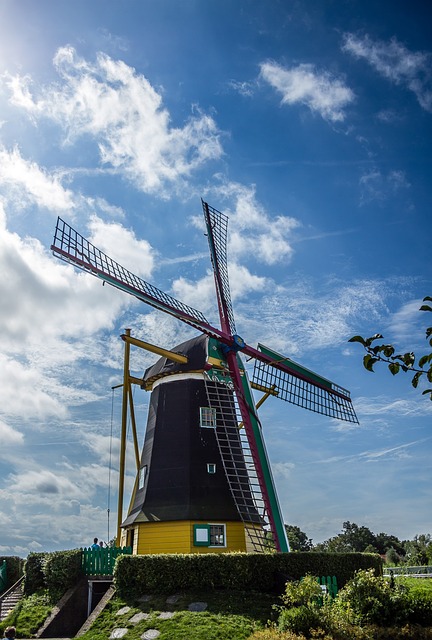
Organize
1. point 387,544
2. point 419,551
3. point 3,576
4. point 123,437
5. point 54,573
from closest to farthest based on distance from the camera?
point 54,573
point 3,576
point 123,437
point 419,551
point 387,544

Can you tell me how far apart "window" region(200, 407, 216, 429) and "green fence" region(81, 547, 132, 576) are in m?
6.41

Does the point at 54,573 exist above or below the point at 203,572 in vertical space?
above

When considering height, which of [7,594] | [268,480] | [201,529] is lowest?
[7,594]

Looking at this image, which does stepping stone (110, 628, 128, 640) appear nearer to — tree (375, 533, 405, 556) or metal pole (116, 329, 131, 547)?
metal pole (116, 329, 131, 547)

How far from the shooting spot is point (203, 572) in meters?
16.4

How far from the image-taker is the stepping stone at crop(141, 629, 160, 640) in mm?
13688

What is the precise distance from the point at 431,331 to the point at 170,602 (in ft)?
42.6

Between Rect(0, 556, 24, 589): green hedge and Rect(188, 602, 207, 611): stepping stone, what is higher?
Rect(0, 556, 24, 589): green hedge

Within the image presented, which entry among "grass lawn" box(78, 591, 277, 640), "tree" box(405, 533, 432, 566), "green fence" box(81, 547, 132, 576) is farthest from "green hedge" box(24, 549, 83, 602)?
"tree" box(405, 533, 432, 566)

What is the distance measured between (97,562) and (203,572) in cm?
426

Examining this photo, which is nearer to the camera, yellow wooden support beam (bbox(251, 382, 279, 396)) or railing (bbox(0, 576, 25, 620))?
railing (bbox(0, 576, 25, 620))

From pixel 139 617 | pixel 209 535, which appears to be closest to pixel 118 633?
pixel 139 617

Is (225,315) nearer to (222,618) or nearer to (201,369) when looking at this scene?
(201,369)

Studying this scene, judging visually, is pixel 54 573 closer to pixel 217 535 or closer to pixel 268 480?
pixel 217 535
